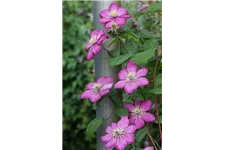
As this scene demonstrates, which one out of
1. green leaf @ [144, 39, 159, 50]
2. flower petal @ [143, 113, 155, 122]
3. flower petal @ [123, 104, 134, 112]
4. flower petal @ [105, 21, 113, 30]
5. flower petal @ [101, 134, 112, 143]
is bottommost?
flower petal @ [101, 134, 112, 143]

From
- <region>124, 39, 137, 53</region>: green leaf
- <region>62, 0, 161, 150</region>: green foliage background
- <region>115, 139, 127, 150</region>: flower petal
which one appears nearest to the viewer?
<region>115, 139, 127, 150</region>: flower petal

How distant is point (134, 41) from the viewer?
51.3 inches

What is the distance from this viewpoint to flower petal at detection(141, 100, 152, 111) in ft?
4.09

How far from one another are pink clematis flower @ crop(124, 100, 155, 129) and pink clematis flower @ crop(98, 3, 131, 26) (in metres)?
0.26

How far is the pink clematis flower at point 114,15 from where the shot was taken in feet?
4.06

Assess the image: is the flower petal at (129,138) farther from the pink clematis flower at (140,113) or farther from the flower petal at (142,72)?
the flower petal at (142,72)

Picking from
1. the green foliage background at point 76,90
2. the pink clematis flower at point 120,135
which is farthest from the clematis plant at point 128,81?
the green foliage background at point 76,90

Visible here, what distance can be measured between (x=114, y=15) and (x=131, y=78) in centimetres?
21

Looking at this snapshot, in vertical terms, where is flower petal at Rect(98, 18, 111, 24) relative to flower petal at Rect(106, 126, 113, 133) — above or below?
above

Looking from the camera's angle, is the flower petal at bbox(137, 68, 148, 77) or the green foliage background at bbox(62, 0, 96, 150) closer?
the flower petal at bbox(137, 68, 148, 77)

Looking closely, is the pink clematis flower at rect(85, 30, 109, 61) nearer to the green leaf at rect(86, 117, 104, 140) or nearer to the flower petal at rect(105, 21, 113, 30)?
the flower petal at rect(105, 21, 113, 30)

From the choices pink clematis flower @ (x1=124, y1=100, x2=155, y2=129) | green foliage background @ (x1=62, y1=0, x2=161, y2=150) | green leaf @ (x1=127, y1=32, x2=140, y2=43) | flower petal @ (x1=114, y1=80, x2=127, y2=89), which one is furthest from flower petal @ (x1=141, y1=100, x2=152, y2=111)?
green foliage background @ (x1=62, y1=0, x2=161, y2=150)

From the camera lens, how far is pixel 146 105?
1.25 m

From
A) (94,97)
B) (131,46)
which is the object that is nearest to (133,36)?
(131,46)
